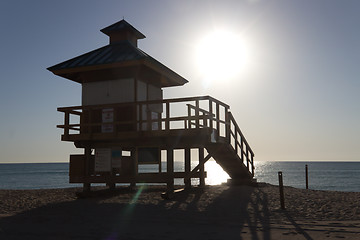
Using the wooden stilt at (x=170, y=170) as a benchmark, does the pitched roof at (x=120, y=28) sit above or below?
above

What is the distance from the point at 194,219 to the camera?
9461mm

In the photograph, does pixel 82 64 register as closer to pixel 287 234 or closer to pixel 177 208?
→ pixel 177 208

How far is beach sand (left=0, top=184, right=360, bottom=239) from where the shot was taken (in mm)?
7637

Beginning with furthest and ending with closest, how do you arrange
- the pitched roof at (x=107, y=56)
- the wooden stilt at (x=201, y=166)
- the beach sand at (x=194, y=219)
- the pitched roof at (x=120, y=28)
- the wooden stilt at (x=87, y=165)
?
the pitched roof at (x=120, y=28) → the wooden stilt at (x=201, y=166) → the wooden stilt at (x=87, y=165) → the pitched roof at (x=107, y=56) → the beach sand at (x=194, y=219)

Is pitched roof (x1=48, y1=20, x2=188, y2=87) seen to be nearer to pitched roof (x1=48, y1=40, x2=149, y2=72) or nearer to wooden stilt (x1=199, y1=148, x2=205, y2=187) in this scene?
pitched roof (x1=48, y1=40, x2=149, y2=72)

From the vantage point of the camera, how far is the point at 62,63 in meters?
16.7

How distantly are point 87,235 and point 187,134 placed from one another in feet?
21.1

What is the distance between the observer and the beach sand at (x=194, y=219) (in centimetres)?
764

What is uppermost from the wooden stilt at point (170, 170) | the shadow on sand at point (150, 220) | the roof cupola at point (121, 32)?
the roof cupola at point (121, 32)

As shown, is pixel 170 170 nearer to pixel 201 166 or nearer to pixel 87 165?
pixel 201 166

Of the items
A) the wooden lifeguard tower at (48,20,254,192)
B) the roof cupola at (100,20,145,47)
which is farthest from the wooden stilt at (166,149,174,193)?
the roof cupola at (100,20,145,47)

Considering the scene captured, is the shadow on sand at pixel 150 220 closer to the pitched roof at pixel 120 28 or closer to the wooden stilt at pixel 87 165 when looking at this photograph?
the wooden stilt at pixel 87 165

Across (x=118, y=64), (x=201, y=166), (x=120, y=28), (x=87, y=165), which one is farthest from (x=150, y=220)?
(x=120, y=28)

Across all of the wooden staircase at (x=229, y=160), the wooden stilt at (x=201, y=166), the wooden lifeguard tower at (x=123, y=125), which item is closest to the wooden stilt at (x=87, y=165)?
the wooden lifeguard tower at (x=123, y=125)
